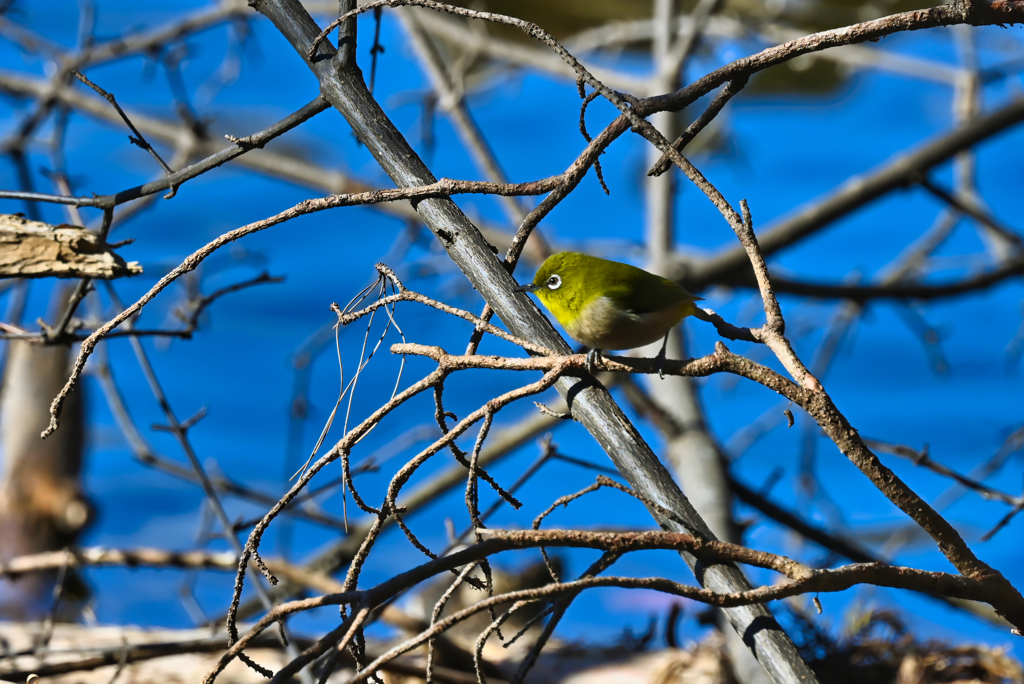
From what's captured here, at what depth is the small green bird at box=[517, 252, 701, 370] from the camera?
0.75 meters

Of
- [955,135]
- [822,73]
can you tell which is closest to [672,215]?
[955,135]

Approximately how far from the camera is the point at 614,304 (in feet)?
2.50

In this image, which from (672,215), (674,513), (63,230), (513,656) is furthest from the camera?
(672,215)

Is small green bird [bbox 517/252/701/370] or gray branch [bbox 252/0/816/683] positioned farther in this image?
small green bird [bbox 517/252/701/370]

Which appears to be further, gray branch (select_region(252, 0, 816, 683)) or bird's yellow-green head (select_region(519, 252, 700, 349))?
bird's yellow-green head (select_region(519, 252, 700, 349))

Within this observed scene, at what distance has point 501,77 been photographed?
3.20m

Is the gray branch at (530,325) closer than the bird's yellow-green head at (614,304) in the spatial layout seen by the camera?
Yes

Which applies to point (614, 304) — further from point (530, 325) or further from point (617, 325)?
point (530, 325)

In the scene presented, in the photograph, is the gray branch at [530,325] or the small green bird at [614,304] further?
the small green bird at [614,304]

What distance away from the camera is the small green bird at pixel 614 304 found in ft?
2.45

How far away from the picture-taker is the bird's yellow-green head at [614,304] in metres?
0.75

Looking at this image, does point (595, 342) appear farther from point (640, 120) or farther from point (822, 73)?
point (822, 73)

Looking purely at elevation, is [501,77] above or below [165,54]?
above

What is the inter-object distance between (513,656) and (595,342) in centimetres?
94
